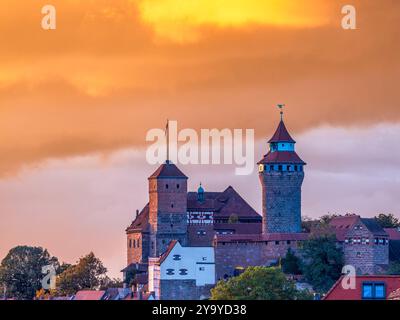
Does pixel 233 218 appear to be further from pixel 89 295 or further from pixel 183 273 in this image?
pixel 89 295

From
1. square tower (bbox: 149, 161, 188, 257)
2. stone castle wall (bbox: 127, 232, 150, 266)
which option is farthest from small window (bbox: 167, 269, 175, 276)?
stone castle wall (bbox: 127, 232, 150, 266)

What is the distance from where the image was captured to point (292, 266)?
115375 mm

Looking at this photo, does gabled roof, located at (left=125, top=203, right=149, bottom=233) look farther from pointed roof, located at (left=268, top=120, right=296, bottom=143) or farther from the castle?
pointed roof, located at (left=268, top=120, right=296, bottom=143)

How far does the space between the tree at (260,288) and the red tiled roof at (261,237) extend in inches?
969

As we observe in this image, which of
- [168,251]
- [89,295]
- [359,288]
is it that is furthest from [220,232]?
[359,288]

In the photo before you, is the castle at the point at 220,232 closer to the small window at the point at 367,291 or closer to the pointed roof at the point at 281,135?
the pointed roof at the point at 281,135

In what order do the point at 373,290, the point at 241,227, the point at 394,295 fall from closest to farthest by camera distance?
the point at 394,295 → the point at 373,290 → the point at 241,227

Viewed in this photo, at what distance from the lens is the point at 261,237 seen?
12100cm

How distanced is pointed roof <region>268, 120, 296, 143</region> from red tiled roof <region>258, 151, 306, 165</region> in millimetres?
1478

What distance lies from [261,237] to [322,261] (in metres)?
8.19

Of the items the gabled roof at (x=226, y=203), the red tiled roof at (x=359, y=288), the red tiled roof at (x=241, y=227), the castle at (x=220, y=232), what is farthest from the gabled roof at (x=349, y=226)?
the red tiled roof at (x=359, y=288)

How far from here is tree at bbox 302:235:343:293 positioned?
111250 mm
